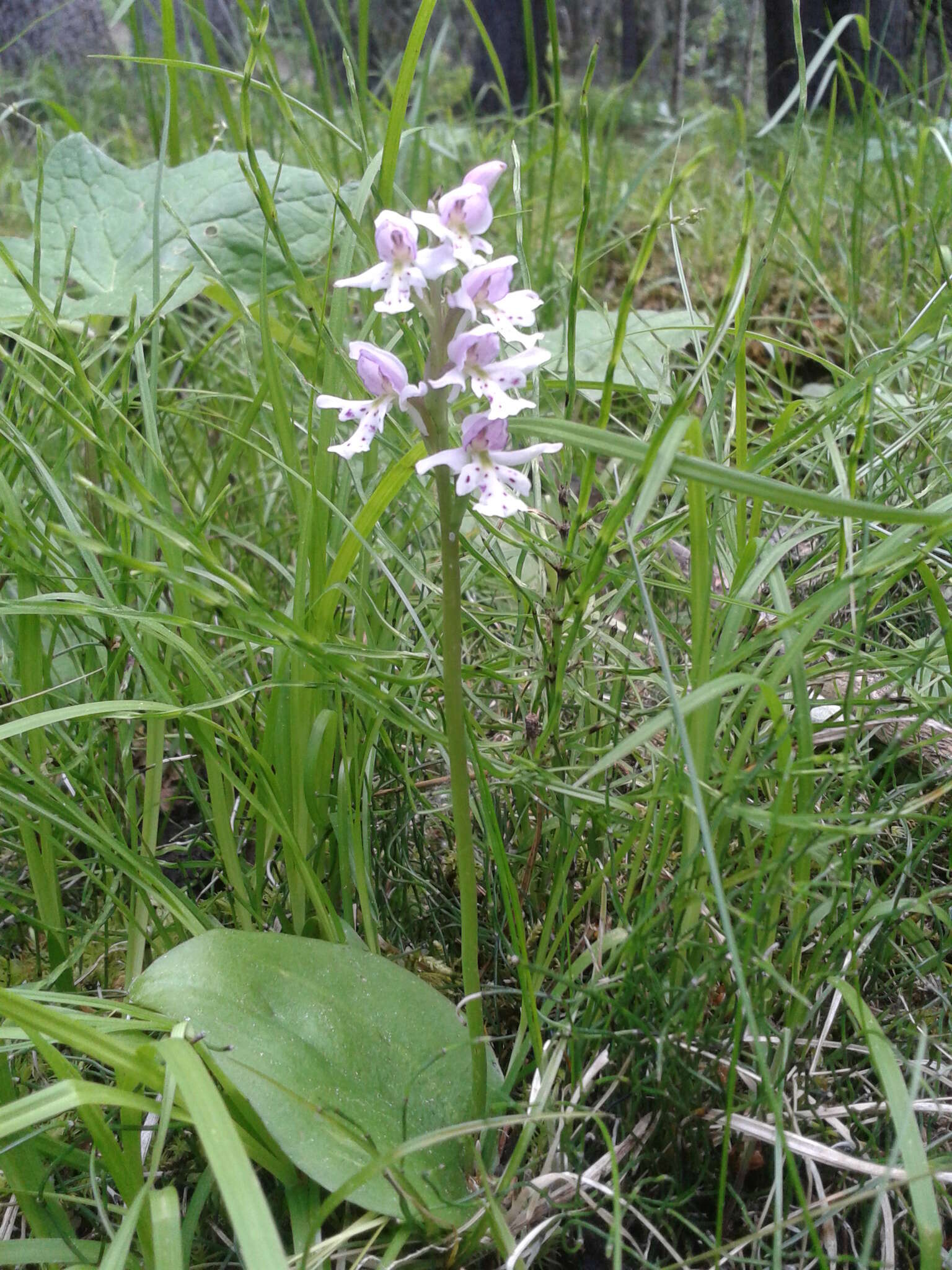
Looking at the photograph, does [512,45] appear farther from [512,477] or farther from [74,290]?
[512,477]

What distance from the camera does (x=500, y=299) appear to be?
822 millimetres

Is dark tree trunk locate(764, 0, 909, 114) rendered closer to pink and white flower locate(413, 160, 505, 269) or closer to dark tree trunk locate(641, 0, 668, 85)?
pink and white flower locate(413, 160, 505, 269)

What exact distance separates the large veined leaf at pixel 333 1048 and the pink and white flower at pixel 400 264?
611mm

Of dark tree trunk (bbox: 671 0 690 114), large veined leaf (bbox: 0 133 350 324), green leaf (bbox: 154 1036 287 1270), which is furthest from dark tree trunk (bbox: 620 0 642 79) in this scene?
green leaf (bbox: 154 1036 287 1270)

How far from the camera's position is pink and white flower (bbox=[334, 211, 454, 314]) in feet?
2.48

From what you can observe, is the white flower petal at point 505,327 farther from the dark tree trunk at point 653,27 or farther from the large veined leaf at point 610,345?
the dark tree trunk at point 653,27

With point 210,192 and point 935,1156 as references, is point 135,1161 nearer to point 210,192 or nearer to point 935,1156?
point 935,1156

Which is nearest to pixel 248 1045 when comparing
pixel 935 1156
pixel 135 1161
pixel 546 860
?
pixel 135 1161

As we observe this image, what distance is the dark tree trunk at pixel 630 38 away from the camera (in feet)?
22.1

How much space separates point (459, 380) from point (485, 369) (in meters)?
0.03

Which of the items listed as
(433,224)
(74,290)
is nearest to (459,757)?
(433,224)

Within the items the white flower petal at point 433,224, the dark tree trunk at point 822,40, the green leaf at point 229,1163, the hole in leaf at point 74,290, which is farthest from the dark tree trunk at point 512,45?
the green leaf at point 229,1163

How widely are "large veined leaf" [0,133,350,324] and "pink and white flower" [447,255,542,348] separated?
1.08 meters

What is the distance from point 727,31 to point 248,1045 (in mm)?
9346
